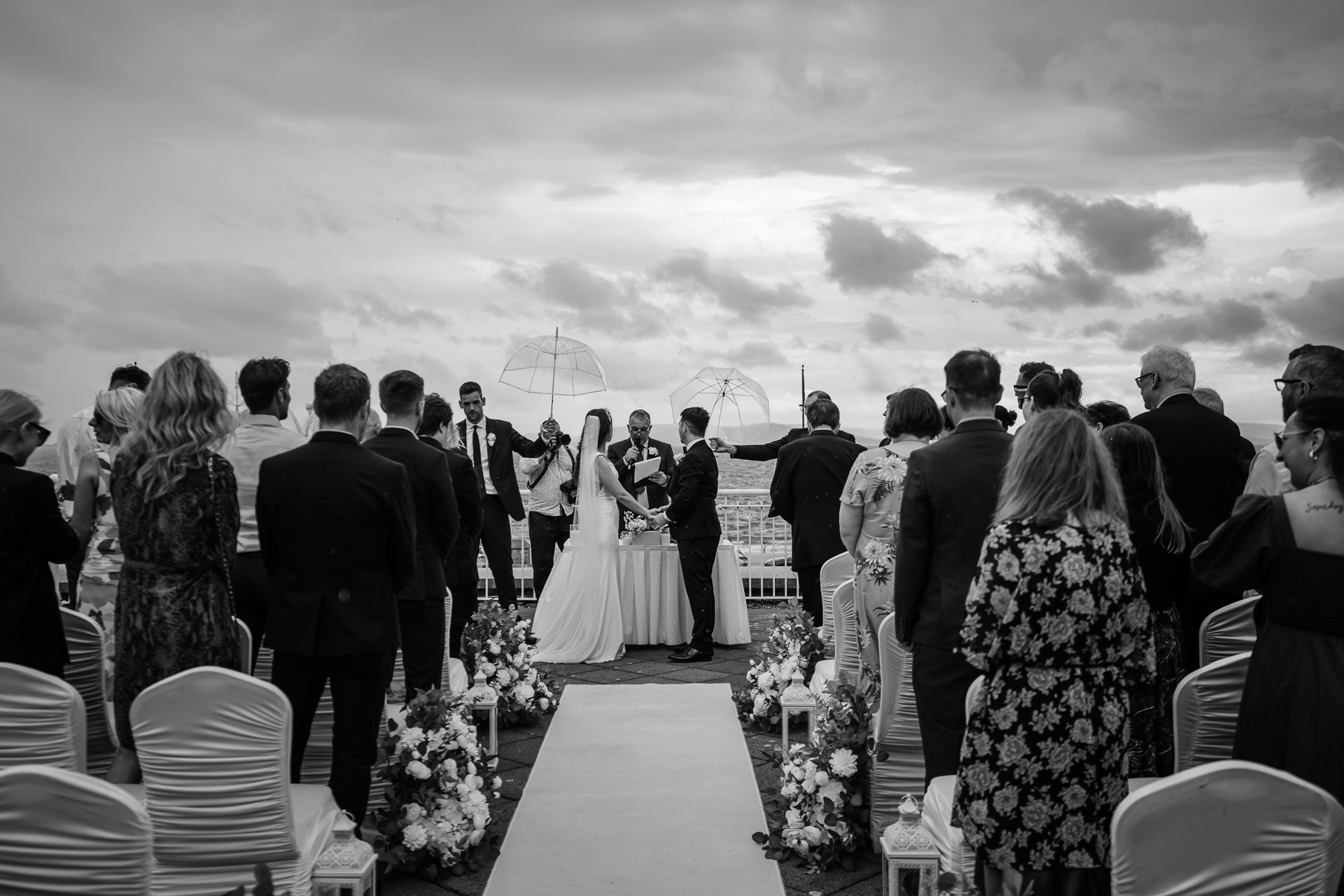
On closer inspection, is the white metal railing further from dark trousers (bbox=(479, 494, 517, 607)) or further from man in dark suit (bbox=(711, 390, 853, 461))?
dark trousers (bbox=(479, 494, 517, 607))

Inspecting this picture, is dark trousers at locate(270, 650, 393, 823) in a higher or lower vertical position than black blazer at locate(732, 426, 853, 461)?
lower

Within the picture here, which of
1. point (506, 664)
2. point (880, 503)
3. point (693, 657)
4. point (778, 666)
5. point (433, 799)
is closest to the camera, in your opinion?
point (433, 799)

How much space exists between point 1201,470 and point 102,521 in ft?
15.4

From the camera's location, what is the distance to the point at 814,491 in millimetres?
7523

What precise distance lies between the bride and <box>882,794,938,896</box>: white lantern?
211 inches

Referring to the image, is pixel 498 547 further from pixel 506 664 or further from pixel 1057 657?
pixel 1057 657

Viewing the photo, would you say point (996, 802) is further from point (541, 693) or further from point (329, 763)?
point (541, 693)

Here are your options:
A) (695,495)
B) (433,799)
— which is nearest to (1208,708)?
(433,799)

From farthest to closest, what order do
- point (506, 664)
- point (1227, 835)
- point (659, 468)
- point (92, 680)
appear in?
point (659, 468) < point (506, 664) < point (92, 680) < point (1227, 835)

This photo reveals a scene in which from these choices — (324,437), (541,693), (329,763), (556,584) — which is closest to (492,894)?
(329,763)

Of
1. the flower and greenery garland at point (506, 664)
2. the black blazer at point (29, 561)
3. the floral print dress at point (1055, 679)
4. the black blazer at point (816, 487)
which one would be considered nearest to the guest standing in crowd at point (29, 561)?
the black blazer at point (29, 561)

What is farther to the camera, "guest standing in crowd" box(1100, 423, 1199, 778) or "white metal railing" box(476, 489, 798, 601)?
"white metal railing" box(476, 489, 798, 601)

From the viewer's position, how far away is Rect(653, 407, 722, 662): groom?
8320 millimetres

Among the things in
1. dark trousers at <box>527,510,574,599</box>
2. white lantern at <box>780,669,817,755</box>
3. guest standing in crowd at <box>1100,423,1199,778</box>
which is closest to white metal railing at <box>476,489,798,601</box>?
dark trousers at <box>527,510,574,599</box>
